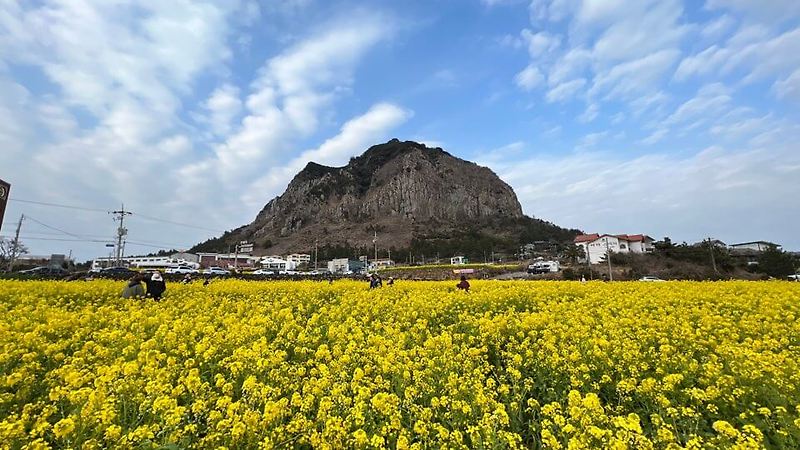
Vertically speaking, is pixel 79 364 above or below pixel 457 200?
below

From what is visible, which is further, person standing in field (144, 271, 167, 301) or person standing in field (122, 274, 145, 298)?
person standing in field (144, 271, 167, 301)

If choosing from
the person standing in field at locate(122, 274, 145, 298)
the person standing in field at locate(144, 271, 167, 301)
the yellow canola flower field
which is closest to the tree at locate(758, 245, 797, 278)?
the yellow canola flower field

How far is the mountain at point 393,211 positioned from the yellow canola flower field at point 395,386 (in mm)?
106503

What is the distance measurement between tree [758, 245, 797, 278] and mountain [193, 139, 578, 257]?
241 ft

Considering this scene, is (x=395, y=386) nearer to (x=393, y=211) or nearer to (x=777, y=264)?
(x=777, y=264)

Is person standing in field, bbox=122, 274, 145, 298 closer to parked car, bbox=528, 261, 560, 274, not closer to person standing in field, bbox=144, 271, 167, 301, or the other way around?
person standing in field, bbox=144, 271, 167, 301

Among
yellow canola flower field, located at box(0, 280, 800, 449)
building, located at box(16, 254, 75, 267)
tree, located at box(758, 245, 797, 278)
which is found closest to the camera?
yellow canola flower field, located at box(0, 280, 800, 449)

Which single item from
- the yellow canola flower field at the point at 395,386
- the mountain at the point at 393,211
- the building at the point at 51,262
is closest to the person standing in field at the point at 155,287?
the yellow canola flower field at the point at 395,386

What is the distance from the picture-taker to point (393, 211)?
531 ft

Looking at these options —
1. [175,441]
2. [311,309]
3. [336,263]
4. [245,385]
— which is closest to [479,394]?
[245,385]

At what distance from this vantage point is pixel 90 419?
135 inches

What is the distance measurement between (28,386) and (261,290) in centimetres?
1357

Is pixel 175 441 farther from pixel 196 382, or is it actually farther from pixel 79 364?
pixel 79 364

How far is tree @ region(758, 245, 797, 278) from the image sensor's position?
1560 inches
